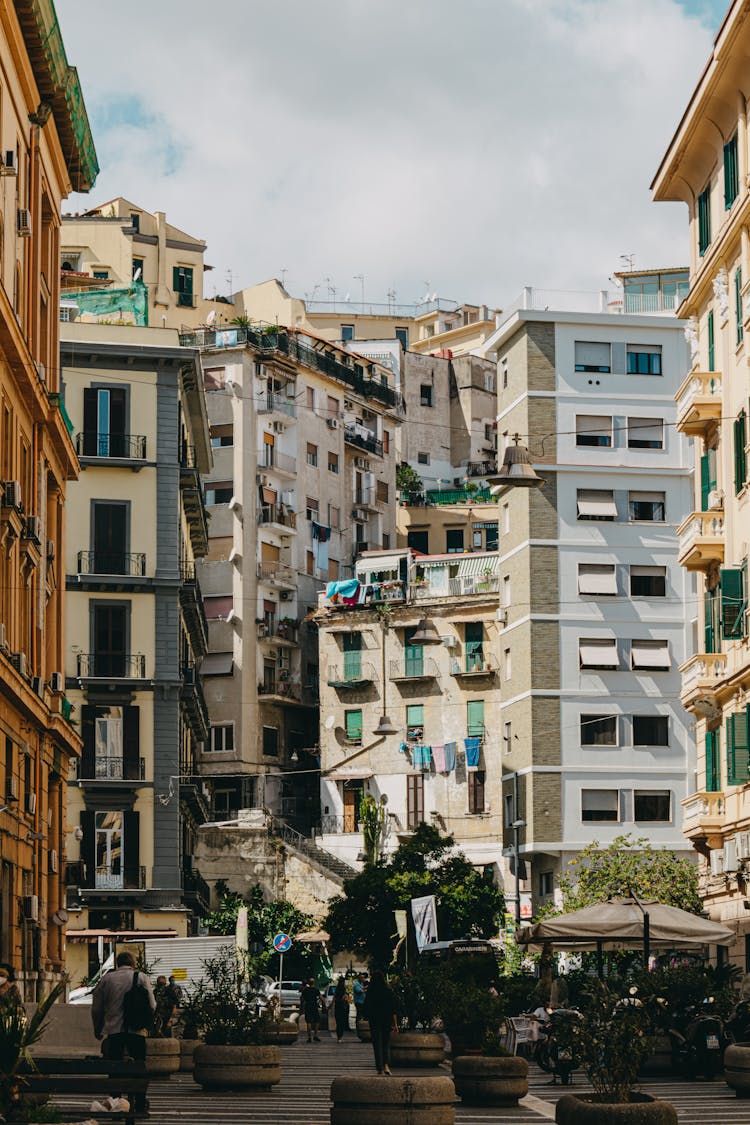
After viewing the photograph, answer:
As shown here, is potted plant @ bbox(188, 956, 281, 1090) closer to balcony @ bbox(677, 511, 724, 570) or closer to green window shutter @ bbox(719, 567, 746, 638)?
green window shutter @ bbox(719, 567, 746, 638)

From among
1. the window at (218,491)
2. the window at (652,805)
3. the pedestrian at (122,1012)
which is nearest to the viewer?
the pedestrian at (122,1012)

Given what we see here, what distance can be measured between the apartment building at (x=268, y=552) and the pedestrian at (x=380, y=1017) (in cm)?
5721

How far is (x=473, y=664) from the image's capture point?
8000 centimetres

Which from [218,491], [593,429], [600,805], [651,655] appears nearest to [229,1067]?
[600,805]

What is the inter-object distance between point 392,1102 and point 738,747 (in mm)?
22027

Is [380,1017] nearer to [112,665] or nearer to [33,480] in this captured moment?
[33,480]

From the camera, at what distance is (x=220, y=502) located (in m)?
86.6

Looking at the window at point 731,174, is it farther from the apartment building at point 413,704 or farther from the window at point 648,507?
the apartment building at point 413,704

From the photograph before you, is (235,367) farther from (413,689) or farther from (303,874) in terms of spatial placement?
(303,874)

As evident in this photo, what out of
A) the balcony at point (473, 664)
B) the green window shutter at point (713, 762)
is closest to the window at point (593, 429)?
the balcony at point (473, 664)

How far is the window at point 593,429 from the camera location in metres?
72.4

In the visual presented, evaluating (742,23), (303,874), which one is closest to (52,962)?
(742,23)

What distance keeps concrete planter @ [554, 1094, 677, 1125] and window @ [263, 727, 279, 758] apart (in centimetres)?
7039

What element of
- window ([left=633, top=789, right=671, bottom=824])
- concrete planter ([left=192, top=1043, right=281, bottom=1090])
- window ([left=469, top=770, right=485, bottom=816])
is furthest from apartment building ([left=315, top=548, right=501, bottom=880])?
concrete planter ([left=192, top=1043, right=281, bottom=1090])
